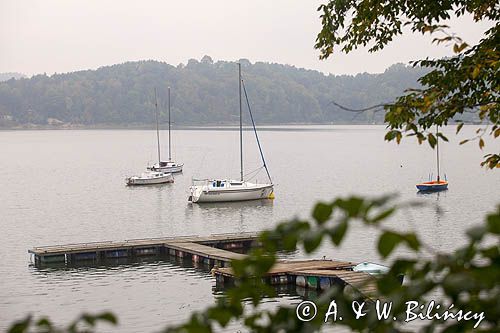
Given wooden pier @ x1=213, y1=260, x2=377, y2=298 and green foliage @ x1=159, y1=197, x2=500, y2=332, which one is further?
wooden pier @ x1=213, y1=260, x2=377, y2=298

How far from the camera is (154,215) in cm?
5328

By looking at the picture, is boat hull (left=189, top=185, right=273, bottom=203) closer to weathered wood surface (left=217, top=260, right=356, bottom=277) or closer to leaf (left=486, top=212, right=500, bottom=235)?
weathered wood surface (left=217, top=260, right=356, bottom=277)

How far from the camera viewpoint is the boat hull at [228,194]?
56375 millimetres

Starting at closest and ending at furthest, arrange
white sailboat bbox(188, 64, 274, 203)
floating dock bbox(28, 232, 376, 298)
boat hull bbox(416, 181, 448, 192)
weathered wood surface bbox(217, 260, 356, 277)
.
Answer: floating dock bbox(28, 232, 376, 298) < weathered wood surface bbox(217, 260, 356, 277) < white sailboat bbox(188, 64, 274, 203) < boat hull bbox(416, 181, 448, 192)

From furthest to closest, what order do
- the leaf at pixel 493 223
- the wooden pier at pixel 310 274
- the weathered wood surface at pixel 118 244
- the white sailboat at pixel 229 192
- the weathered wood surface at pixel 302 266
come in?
the white sailboat at pixel 229 192
the weathered wood surface at pixel 118 244
the weathered wood surface at pixel 302 266
the wooden pier at pixel 310 274
the leaf at pixel 493 223

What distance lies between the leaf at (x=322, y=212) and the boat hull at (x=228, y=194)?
2091 inches

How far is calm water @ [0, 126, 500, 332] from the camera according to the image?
87.1 ft

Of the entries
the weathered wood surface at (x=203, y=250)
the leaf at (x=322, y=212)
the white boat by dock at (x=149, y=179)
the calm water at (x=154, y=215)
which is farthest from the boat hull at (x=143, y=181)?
the leaf at (x=322, y=212)

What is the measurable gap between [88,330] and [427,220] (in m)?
44.5

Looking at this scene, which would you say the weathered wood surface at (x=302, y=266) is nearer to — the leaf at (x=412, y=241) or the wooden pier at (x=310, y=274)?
the wooden pier at (x=310, y=274)

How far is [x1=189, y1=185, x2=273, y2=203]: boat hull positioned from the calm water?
Result: 662 millimetres

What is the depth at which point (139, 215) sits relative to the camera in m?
53.2

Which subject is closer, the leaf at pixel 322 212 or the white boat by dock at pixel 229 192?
the leaf at pixel 322 212

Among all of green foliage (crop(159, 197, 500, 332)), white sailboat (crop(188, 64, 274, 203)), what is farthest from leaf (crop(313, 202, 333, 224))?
white sailboat (crop(188, 64, 274, 203))
